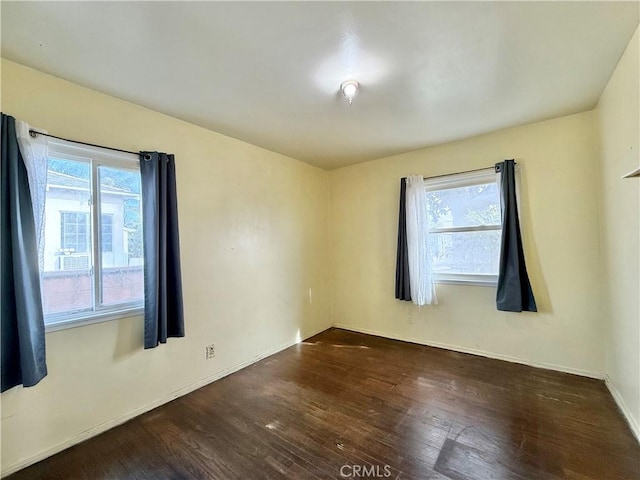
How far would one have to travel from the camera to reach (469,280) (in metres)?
3.23

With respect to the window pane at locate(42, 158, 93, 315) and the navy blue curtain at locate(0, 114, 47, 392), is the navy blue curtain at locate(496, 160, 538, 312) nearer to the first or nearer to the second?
the window pane at locate(42, 158, 93, 315)

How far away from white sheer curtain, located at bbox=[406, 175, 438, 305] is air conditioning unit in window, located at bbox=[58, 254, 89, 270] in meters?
3.14

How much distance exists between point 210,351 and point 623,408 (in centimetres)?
337

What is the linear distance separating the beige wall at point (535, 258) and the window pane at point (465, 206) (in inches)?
9.9

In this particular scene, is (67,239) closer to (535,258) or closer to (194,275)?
(194,275)

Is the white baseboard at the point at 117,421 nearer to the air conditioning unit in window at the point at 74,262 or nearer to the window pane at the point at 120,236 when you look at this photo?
the window pane at the point at 120,236

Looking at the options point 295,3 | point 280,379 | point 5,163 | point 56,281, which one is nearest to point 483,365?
point 280,379

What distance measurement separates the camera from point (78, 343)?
1.95 meters

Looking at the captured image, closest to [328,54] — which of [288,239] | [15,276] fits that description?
[15,276]

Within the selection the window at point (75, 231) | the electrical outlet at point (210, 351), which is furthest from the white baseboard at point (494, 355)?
the window at point (75, 231)

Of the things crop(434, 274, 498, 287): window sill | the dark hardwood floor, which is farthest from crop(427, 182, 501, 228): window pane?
the dark hardwood floor

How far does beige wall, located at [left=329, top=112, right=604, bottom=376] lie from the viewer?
264 cm

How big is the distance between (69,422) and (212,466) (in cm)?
107

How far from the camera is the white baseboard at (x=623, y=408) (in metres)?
1.84
